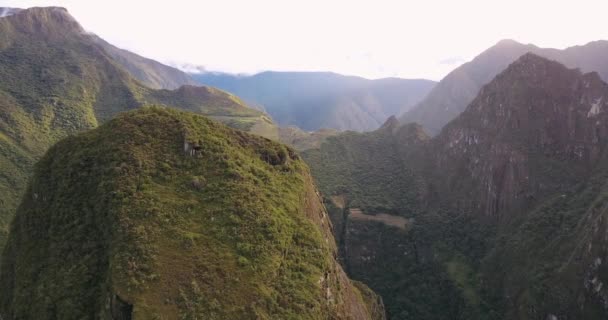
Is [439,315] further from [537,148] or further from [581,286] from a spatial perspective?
[537,148]

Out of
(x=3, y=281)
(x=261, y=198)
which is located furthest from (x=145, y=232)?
(x=3, y=281)

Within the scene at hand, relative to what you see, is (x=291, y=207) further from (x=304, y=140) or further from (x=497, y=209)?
(x=304, y=140)

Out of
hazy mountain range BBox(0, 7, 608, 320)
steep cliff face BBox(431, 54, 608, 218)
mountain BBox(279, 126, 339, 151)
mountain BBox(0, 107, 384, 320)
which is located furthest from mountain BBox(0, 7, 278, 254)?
steep cliff face BBox(431, 54, 608, 218)

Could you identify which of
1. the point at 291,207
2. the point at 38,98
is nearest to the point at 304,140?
the point at 38,98

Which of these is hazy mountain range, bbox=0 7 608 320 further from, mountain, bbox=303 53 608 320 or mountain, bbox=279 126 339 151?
mountain, bbox=279 126 339 151

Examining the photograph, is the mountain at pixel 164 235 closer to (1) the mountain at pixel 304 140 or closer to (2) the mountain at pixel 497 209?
(2) the mountain at pixel 497 209

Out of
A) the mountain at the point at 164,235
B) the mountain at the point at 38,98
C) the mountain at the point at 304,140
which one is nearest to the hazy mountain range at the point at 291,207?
the mountain at the point at 164,235
